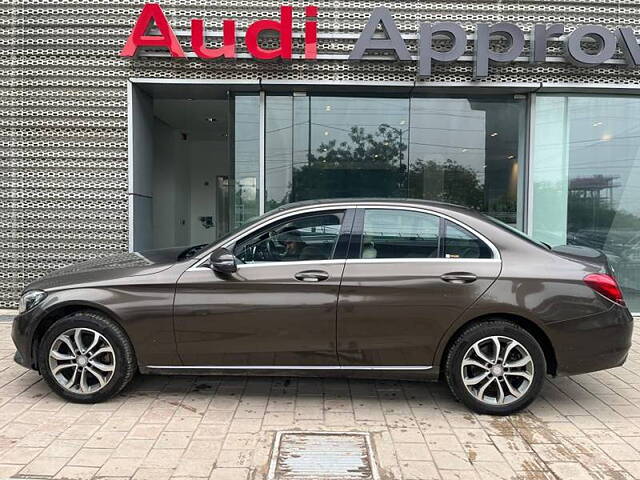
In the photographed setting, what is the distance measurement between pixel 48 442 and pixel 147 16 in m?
5.63

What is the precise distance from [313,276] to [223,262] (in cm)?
68

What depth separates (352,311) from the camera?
151 inches

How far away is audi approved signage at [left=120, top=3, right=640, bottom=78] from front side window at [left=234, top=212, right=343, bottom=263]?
3850 mm

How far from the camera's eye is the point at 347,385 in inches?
178

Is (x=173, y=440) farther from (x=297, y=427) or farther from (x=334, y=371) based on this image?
(x=334, y=371)

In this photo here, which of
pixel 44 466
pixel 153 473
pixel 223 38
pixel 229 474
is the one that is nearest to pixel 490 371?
pixel 229 474

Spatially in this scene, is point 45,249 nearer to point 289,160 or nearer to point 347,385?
point 289,160

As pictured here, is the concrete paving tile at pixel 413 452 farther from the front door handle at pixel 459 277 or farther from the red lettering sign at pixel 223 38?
the red lettering sign at pixel 223 38

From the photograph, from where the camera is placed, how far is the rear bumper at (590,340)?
3.79 m

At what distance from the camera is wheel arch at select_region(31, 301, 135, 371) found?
3.93 m

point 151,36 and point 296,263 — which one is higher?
point 151,36

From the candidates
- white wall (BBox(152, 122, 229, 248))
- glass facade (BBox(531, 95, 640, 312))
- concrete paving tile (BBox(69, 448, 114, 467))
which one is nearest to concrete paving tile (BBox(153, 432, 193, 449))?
concrete paving tile (BBox(69, 448, 114, 467))

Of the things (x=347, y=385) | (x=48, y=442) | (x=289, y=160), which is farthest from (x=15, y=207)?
(x=347, y=385)

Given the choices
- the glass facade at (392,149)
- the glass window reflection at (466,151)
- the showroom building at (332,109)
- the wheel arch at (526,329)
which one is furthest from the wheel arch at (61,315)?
the glass window reflection at (466,151)
